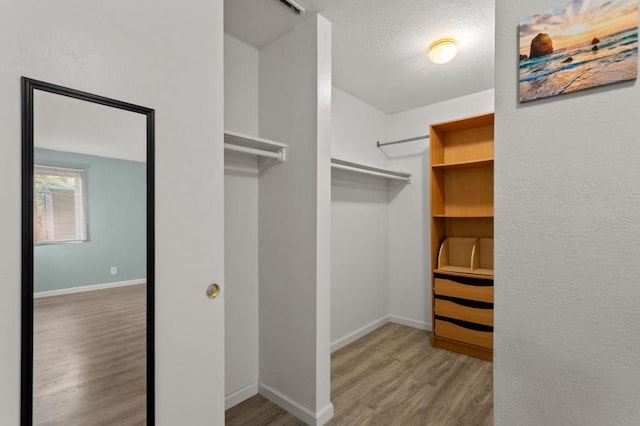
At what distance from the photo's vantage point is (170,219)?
4.10ft

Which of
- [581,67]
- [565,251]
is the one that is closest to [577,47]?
[581,67]

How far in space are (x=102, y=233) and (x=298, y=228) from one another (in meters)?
1.17

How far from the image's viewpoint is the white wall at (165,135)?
0.91 meters

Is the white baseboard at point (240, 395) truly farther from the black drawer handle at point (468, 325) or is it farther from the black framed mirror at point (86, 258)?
the black drawer handle at point (468, 325)

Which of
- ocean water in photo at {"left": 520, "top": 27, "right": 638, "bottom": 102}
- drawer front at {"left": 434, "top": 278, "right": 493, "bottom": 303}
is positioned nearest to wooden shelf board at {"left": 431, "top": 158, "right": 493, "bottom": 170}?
drawer front at {"left": 434, "top": 278, "right": 493, "bottom": 303}

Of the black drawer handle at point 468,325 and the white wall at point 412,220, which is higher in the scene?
the white wall at point 412,220

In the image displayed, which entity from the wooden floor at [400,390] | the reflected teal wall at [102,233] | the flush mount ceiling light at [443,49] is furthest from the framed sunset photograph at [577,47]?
the wooden floor at [400,390]

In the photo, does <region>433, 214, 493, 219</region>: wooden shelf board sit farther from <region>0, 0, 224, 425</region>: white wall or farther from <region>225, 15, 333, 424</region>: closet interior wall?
<region>0, 0, 224, 425</region>: white wall

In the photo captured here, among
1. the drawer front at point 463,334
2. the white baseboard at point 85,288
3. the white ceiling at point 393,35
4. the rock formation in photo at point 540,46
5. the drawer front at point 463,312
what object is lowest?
the drawer front at point 463,334

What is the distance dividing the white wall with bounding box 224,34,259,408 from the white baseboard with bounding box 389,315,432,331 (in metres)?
2.07

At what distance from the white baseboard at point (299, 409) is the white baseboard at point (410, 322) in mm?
1920

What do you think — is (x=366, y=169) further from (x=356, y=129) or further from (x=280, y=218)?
(x=280, y=218)

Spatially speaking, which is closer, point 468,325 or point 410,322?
point 468,325

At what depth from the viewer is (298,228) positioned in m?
2.07
